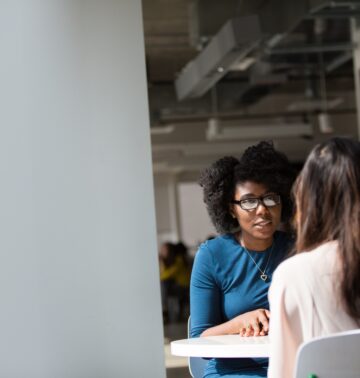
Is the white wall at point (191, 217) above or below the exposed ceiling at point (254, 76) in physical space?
below

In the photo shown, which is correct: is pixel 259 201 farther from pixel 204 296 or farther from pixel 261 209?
pixel 204 296

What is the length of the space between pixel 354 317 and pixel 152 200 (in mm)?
1645

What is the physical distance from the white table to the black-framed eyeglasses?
0.48m

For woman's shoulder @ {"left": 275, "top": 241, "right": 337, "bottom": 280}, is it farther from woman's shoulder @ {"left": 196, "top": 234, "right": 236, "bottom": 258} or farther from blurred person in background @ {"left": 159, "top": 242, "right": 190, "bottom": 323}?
blurred person in background @ {"left": 159, "top": 242, "right": 190, "bottom": 323}

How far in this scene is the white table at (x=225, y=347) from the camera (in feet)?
7.82

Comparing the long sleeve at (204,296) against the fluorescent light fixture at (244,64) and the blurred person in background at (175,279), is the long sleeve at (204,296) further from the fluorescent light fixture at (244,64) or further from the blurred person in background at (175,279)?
the blurred person in background at (175,279)

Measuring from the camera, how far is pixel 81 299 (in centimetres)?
329

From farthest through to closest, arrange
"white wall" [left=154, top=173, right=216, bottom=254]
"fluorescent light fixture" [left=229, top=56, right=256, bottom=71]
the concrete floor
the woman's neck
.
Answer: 1. "white wall" [left=154, top=173, right=216, bottom=254]
2. "fluorescent light fixture" [left=229, top=56, right=256, bottom=71]
3. the concrete floor
4. the woman's neck

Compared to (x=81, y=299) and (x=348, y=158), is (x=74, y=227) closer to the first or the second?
(x=81, y=299)

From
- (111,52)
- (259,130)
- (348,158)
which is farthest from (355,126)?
(348,158)

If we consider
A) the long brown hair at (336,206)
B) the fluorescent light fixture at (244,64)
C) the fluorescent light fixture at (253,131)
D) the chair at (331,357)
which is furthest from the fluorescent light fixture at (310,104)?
the chair at (331,357)

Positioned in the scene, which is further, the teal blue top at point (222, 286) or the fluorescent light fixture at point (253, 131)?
the fluorescent light fixture at point (253, 131)

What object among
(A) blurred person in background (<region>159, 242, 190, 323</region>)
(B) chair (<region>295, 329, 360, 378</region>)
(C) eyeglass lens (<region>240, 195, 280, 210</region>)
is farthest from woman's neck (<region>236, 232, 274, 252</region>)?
(A) blurred person in background (<region>159, 242, 190, 323</region>)

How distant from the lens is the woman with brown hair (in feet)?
6.01
